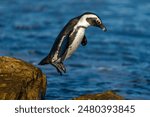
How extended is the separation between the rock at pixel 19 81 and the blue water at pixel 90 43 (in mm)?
1466

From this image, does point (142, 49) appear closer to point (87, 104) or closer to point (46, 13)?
point (46, 13)

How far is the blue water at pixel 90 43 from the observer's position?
52.7ft

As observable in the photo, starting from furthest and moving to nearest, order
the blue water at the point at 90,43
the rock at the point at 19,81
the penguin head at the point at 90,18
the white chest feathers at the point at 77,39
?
the blue water at the point at 90,43 → the white chest feathers at the point at 77,39 → the penguin head at the point at 90,18 → the rock at the point at 19,81

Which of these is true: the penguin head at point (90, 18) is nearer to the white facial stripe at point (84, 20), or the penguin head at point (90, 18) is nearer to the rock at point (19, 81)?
the white facial stripe at point (84, 20)

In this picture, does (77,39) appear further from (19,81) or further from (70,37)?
(19,81)

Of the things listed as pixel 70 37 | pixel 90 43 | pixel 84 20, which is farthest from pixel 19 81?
pixel 90 43

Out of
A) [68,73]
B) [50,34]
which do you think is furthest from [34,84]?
[50,34]

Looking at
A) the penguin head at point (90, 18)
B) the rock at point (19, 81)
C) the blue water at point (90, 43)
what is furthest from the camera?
the blue water at point (90, 43)

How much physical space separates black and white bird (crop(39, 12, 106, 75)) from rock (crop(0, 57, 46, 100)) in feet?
1.33

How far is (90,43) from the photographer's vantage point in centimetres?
2095

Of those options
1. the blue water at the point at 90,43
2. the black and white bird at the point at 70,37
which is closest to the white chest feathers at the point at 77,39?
the black and white bird at the point at 70,37

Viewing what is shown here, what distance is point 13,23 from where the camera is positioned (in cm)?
2366

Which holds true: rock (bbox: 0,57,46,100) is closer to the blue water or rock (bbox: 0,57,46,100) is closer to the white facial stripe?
the white facial stripe

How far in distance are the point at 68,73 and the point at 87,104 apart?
5.98 meters
